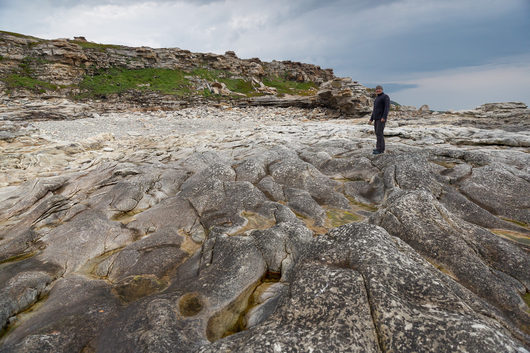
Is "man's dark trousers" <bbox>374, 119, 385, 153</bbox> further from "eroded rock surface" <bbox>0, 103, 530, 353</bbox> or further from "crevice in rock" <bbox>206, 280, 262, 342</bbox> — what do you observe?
"crevice in rock" <bbox>206, 280, 262, 342</bbox>

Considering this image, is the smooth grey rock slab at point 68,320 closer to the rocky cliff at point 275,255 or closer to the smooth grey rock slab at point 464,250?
the rocky cliff at point 275,255

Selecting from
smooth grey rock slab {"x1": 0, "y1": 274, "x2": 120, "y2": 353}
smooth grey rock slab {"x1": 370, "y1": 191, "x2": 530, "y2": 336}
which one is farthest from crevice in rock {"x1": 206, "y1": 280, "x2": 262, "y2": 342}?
smooth grey rock slab {"x1": 370, "y1": 191, "x2": 530, "y2": 336}

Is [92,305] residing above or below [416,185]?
below

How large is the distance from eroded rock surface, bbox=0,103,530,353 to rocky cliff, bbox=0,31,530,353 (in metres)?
0.05

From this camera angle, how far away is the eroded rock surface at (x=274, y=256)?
5223mm

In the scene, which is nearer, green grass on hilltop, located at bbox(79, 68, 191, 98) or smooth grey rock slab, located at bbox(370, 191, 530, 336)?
smooth grey rock slab, located at bbox(370, 191, 530, 336)

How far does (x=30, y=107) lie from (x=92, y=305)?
49.6 m

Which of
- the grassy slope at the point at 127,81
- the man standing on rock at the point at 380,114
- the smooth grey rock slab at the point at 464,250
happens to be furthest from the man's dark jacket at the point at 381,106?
the grassy slope at the point at 127,81

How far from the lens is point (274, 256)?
871cm

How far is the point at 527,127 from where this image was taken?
27.5 meters

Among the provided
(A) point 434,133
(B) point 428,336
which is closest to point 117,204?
(B) point 428,336

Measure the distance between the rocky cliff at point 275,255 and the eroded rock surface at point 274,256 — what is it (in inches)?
1.8

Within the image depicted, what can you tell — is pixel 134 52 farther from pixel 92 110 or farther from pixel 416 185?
pixel 416 185

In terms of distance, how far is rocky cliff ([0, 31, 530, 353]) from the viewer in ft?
17.1
